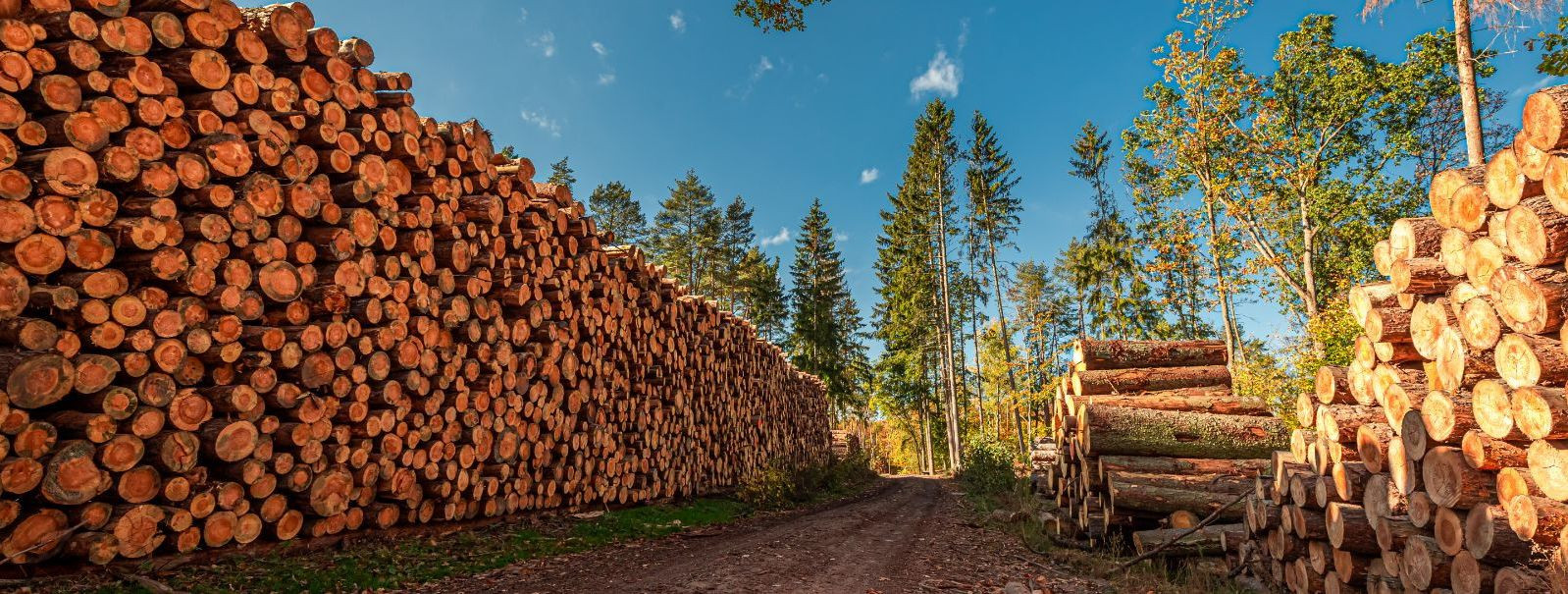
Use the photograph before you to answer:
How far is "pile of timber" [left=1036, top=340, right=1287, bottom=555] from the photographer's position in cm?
788

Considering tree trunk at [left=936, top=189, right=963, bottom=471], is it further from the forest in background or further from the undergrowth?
the undergrowth

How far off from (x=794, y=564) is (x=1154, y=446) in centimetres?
494

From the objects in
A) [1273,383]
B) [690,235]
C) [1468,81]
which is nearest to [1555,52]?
[1468,81]

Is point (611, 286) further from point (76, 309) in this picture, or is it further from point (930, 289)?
point (930, 289)

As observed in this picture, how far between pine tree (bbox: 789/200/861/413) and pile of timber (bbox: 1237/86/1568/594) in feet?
91.4

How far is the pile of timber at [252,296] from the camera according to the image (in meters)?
4.27

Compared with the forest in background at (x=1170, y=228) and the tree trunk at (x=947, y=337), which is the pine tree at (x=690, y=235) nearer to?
the forest in background at (x=1170, y=228)

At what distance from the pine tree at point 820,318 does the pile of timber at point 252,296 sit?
25.0 metres

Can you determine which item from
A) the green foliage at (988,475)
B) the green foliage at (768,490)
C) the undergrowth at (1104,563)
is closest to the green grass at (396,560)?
the green foliage at (768,490)

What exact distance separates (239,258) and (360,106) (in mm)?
1922

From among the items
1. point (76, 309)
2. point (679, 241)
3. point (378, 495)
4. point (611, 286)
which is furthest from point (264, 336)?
point (679, 241)

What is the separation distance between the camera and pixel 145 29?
4.79 meters

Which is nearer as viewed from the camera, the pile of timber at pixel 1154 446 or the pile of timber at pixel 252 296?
the pile of timber at pixel 252 296

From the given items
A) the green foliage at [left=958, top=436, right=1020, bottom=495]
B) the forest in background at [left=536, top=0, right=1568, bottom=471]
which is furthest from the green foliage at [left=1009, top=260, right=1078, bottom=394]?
the green foliage at [left=958, top=436, right=1020, bottom=495]
